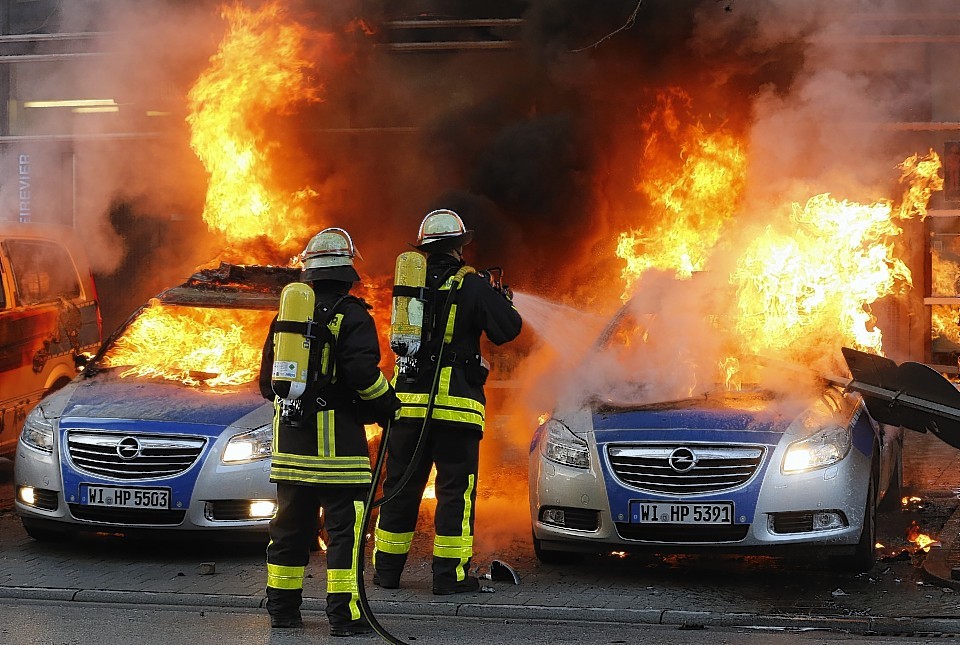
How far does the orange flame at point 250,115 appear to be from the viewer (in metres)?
12.1

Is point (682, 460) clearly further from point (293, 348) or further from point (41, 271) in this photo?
point (41, 271)

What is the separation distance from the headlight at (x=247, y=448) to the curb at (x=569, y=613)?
3.07ft

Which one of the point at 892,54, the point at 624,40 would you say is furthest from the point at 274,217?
the point at 892,54

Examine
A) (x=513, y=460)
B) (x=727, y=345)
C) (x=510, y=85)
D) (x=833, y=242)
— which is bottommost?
(x=513, y=460)

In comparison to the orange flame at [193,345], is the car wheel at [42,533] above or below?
below

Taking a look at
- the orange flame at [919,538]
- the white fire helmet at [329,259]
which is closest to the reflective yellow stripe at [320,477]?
the white fire helmet at [329,259]

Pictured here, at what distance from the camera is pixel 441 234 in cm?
699

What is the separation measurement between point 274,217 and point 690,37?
4.08 m

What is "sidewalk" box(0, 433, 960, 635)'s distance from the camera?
629 centimetres

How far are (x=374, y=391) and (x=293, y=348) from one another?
430 millimetres

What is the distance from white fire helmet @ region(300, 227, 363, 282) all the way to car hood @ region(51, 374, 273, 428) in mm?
1763

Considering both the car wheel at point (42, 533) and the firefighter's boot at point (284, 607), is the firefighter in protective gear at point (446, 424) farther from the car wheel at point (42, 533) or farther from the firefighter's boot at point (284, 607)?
the car wheel at point (42, 533)

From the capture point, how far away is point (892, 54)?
13133mm

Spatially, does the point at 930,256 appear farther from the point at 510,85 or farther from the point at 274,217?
the point at 274,217
